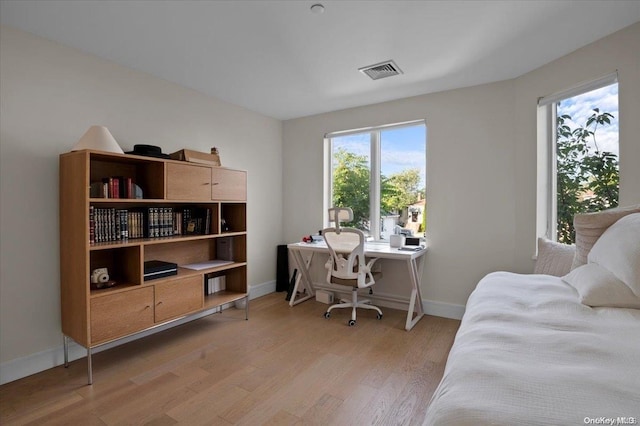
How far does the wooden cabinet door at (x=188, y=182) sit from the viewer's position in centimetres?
257

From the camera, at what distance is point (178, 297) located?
2.62m

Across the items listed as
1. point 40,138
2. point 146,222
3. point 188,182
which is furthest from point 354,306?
point 40,138

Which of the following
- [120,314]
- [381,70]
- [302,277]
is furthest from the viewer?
[302,277]

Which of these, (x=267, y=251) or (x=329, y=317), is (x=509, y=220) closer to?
(x=329, y=317)

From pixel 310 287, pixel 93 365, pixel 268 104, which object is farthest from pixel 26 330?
pixel 268 104

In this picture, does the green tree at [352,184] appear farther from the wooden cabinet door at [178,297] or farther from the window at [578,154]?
the wooden cabinet door at [178,297]

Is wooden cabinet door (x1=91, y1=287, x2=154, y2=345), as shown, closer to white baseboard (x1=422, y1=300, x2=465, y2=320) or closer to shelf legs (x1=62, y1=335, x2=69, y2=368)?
shelf legs (x1=62, y1=335, x2=69, y2=368)

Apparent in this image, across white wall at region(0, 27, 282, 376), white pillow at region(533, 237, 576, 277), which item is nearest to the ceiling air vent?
white pillow at region(533, 237, 576, 277)

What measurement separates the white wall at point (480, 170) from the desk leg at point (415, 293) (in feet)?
0.31

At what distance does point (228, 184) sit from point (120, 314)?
56.6 inches

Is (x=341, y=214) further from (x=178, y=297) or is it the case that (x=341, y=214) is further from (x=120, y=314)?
(x=120, y=314)

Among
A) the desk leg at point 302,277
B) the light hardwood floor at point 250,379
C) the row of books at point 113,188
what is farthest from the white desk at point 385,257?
the row of books at point 113,188

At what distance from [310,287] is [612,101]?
136 inches

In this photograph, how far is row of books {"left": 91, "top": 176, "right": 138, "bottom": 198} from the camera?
2.30m
